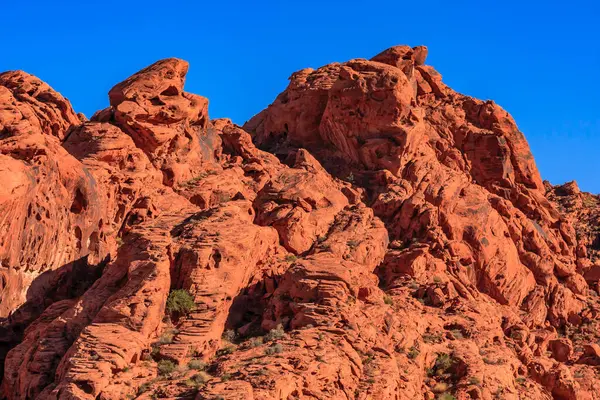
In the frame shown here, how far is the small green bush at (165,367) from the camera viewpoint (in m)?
48.0

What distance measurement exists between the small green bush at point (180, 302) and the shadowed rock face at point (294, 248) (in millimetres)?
305

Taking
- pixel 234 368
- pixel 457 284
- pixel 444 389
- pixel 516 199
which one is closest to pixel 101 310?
pixel 234 368

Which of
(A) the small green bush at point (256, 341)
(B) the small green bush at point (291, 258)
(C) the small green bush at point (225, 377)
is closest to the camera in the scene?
(C) the small green bush at point (225, 377)

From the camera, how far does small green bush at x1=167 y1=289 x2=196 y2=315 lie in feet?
168

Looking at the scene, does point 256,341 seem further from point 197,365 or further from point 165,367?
point 165,367

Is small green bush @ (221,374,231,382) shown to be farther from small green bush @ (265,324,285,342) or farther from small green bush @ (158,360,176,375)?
small green bush @ (265,324,285,342)

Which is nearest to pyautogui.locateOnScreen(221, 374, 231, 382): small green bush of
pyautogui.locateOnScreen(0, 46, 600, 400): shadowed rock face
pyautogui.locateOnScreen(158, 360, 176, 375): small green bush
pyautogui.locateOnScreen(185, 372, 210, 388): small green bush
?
pyautogui.locateOnScreen(0, 46, 600, 400): shadowed rock face

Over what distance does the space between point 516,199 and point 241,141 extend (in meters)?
20.7

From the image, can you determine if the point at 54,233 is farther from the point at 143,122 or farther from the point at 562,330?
the point at 562,330

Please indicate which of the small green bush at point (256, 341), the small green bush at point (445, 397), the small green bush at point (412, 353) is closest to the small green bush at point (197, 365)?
the small green bush at point (256, 341)

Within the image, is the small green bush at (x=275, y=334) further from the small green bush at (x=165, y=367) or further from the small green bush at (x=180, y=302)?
the small green bush at (x=165, y=367)

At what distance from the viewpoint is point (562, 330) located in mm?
71438

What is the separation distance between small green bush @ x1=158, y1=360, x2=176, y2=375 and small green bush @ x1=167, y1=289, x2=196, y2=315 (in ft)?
10.6

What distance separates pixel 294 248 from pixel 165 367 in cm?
1454
